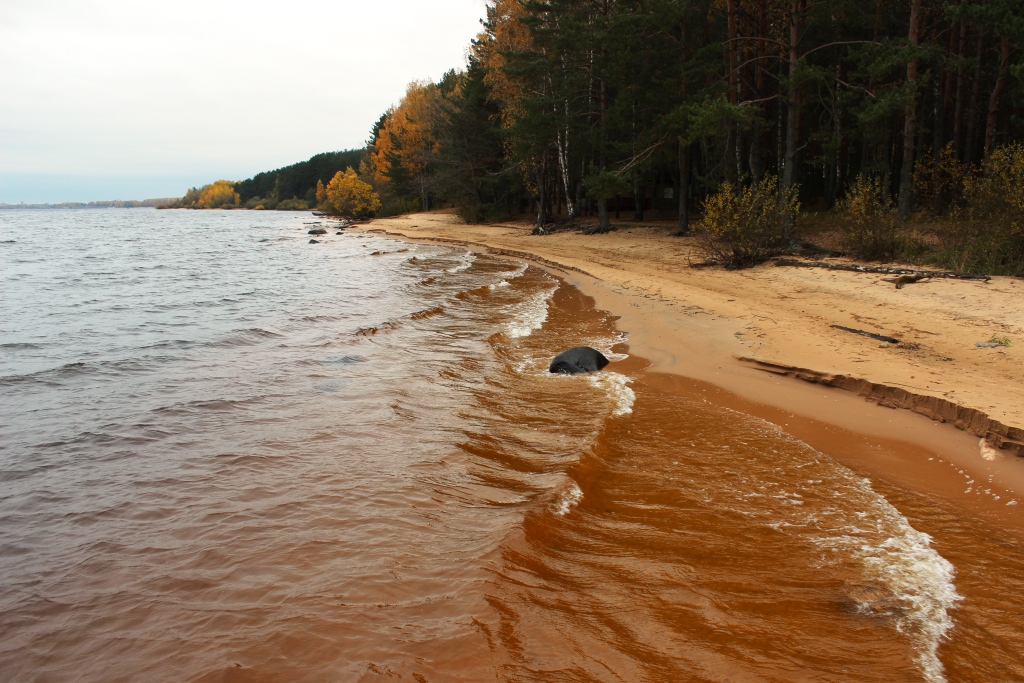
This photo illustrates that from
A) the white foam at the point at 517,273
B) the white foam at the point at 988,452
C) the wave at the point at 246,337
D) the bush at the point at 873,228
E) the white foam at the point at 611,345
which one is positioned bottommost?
the wave at the point at 246,337

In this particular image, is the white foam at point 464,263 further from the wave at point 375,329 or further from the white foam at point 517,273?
the wave at point 375,329

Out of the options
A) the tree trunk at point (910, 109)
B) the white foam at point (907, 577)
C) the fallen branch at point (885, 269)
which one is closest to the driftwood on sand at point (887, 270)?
the fallen branch at point (885, 269)

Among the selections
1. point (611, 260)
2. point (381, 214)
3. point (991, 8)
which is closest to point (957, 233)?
point (991, 8)

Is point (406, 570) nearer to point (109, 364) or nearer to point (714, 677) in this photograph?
point (714, 677)

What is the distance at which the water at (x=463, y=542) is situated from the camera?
10.7 feet

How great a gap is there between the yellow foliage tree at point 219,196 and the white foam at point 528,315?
507ft

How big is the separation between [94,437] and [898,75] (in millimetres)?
28449

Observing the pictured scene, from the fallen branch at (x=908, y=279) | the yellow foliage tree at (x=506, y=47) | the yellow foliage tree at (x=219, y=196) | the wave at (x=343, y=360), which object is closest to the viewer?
the wave at (x=343, y=360)

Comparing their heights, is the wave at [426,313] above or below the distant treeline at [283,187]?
below

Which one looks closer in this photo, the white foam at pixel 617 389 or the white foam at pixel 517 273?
the white foam at pixel 617 389

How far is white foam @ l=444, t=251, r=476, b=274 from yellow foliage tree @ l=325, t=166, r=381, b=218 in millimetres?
38188

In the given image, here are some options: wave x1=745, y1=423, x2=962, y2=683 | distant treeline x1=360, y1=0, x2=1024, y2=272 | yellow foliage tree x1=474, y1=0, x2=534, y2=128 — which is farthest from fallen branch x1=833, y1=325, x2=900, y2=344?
yellow foliage tree x1=474, y1=0, x2=534, y2=128

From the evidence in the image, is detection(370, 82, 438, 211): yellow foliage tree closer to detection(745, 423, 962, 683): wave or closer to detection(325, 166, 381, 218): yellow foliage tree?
detection(325, 166, 381, 218): yellow foliage tree

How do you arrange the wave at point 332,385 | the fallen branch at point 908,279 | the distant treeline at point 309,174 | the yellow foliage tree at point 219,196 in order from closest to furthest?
the wave at point 332,385 → the fallen branch at point 908,279 → the distant treeline at point 309,174 → the yellow foliage tree at point 219,196
